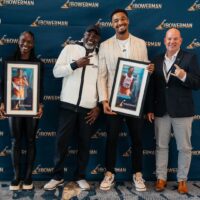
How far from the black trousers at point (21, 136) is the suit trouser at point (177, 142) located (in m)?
1.15

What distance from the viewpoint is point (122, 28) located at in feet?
8.86

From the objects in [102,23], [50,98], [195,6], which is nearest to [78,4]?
[102,23]

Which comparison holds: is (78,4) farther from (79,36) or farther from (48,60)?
(48,60)

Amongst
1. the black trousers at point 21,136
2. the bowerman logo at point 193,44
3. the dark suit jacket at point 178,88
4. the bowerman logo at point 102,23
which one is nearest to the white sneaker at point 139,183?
the dark suit jacket at point 178,88

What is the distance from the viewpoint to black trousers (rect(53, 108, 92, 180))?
110 inches

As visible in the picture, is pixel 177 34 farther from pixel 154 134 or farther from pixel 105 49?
pixel 154 134

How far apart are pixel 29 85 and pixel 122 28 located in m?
0.96

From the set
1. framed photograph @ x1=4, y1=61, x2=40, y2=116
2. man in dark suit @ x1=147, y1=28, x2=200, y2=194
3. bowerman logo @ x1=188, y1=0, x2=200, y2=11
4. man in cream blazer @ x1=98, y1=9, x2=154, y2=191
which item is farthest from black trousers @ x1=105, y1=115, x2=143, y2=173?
bowerman logo @ x1=188, y1=0, x2=200, y2=11

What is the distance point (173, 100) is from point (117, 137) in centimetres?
61

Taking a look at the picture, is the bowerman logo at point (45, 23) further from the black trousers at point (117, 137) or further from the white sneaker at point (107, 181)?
the white sneaker at point (107, 181)

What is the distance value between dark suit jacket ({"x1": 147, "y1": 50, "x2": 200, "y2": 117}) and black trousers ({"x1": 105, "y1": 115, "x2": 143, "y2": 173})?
0.24 metres

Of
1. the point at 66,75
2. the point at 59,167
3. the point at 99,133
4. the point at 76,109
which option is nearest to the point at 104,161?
the point at 99,133

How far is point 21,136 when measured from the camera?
2.77 meters

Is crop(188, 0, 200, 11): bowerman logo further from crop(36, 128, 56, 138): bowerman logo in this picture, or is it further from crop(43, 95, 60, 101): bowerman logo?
crop(36, 128, 56, 138): bowerman logo
